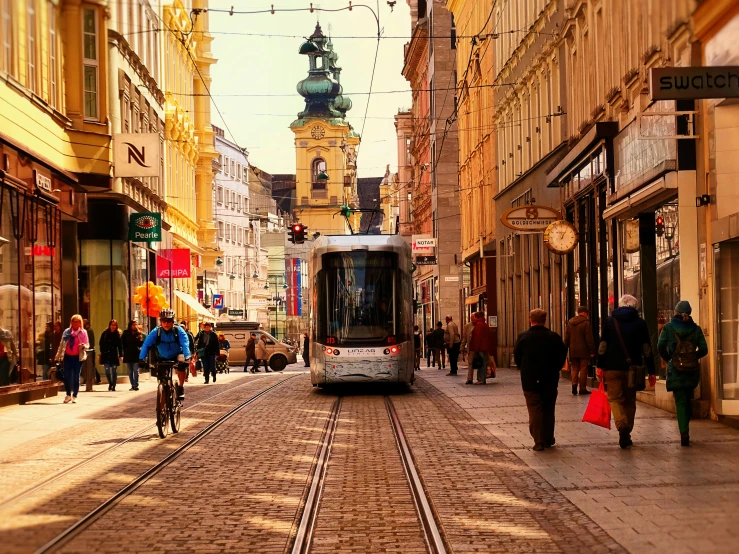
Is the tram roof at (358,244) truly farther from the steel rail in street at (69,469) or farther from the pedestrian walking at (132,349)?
the steel rail in street at (69,469)

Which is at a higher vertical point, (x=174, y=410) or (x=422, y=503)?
(x=174, y=410)

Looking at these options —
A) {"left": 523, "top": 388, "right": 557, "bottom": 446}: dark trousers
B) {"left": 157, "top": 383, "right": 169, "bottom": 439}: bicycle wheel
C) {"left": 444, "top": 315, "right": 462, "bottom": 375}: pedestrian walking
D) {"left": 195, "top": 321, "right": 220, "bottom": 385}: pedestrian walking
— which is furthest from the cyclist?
{"left": 444, "top": 315, "right": 462, "bottom": 375}: pedestrian walking

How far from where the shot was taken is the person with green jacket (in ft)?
50.2

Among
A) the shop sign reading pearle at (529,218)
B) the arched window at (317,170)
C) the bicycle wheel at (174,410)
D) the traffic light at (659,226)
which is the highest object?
the arched window at (317,170)

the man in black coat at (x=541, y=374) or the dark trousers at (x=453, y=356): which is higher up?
the man in black coat at (x=541, y=374)

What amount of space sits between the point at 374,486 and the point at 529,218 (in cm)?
1937

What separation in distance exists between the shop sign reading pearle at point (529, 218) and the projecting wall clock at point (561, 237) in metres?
2.59

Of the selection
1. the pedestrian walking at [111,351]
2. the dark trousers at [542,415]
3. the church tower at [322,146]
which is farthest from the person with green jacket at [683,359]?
the church tower at [322,146]

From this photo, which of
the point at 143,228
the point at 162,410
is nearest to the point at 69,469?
the point at 162,410

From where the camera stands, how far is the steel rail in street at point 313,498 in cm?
941

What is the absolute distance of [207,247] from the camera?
229 ft

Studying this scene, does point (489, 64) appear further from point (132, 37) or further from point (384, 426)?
point (384, 426)

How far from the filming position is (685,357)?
1536 centimetres

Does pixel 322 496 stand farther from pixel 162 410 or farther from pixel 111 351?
pixel 111 351
